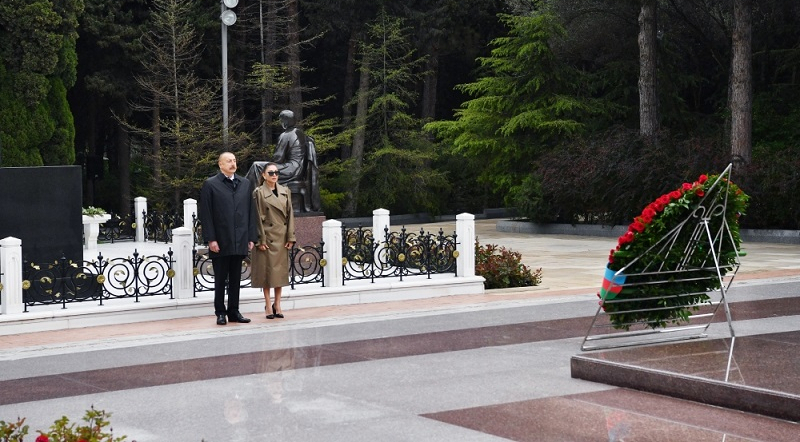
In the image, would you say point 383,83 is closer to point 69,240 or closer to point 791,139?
point 791,139

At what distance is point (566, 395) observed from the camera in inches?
346

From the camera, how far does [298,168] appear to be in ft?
Answer: 62.9

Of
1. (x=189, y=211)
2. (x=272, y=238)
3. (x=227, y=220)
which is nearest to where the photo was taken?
(x=227, y=220)

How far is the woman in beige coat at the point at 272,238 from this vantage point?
43.5 feet

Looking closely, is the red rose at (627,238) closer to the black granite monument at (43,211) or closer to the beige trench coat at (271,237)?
the beige trench coat at (271,237)

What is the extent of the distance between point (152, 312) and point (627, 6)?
1104 inches

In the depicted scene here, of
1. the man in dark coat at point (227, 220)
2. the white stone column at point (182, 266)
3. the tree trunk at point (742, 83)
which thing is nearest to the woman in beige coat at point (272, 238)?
the man in dark coat at point (227, 220)

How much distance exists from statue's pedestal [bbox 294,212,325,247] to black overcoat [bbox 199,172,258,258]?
5.75 metres

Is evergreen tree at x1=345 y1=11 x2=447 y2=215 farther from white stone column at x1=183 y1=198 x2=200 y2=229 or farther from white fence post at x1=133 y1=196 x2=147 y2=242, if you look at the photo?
white stone column at x1=183 y1=198 x2=200 y2=229

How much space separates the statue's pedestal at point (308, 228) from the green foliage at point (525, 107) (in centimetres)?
1759

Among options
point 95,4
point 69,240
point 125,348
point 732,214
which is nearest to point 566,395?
point 732,214

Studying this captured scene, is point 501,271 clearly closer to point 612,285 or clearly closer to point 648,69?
point 612,285

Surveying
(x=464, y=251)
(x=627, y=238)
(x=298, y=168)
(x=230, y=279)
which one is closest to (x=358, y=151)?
(x=298, y=168)

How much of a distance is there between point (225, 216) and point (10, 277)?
265 centimetres
